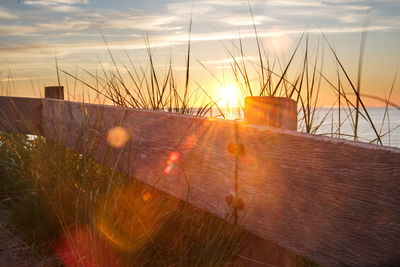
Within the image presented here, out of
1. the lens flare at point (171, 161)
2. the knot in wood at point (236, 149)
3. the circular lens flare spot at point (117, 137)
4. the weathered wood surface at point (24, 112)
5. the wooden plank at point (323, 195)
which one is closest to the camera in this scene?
the wooden plank at point (323, 195)

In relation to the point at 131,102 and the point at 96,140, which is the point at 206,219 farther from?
the point at 131,102

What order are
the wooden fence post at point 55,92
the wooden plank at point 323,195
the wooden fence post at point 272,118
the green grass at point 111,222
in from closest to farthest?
1. the wooden plank at point 323,195
2. the green grass at point 111,222
3. the wooden fence post at point 272,118
4. the wooden fence post at point 55,92

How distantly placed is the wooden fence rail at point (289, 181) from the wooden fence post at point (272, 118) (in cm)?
26

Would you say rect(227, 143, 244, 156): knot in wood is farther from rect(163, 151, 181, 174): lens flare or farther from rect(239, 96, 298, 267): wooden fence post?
rect(163, 151, 181, 174): lens flare

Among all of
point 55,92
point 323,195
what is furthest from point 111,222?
point 55,92

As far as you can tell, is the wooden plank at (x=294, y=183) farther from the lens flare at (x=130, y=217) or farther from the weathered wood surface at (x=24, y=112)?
the weathered wood surface at (x=24, y=112)

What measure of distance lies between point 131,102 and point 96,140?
79cm

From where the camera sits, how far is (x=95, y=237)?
1.98 m

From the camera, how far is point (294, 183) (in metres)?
1.66

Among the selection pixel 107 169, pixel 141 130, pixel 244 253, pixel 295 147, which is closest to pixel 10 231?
pixel 107 169

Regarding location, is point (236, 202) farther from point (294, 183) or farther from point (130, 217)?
point (130, 217)

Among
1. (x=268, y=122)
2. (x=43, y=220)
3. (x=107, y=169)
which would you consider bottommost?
(x=43, y=220)

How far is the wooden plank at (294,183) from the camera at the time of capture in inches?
55.6

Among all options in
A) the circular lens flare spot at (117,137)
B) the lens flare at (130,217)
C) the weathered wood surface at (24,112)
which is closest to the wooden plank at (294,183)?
the lens flare at (130,217)
